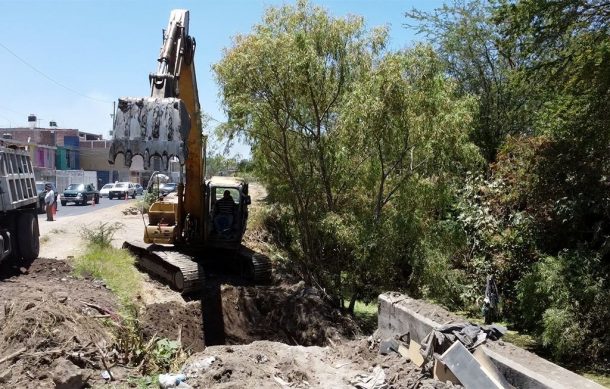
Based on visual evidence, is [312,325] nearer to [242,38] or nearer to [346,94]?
[346,94]

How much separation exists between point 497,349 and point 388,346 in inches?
75.3

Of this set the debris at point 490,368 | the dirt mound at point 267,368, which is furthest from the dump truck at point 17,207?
the debris at point 490,368

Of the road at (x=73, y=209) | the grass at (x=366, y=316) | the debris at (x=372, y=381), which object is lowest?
the grass at (x=366, y=316)

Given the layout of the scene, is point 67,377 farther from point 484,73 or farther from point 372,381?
point 484,73

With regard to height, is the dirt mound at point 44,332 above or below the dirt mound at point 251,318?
above

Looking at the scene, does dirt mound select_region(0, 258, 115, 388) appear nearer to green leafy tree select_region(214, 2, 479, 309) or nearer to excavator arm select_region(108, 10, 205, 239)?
excavator arm select_region(108, 10, 205, 239)

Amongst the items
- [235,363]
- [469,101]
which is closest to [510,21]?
[469,101]

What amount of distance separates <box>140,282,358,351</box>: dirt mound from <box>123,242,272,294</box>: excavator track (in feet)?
1.79

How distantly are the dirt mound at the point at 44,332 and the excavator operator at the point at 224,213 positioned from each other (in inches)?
203

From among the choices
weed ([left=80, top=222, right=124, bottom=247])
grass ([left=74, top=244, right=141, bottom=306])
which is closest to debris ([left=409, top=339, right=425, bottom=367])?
grass ([left=74, top=244, right=141, bottom=306])

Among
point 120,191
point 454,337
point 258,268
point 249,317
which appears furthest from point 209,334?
point 120,191

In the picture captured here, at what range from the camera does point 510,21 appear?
46.5 feet

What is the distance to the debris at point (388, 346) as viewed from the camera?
8.73 m

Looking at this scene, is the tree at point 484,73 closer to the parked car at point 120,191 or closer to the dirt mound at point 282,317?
the dirt mound at point 282,317
